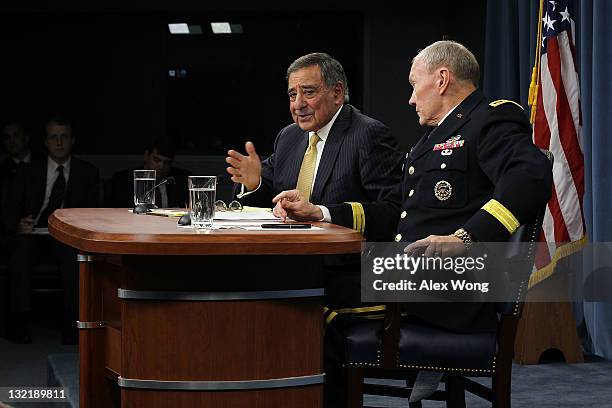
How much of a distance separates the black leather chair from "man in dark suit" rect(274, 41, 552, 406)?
4 cm

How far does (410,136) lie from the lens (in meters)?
8.73

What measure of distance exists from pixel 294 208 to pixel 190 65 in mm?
6137

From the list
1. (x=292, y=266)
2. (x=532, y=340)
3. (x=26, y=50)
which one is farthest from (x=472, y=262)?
(x=26, y=50)

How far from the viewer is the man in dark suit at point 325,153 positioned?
3.50m

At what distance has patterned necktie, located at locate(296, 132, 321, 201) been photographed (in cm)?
363

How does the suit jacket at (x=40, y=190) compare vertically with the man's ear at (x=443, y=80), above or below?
below

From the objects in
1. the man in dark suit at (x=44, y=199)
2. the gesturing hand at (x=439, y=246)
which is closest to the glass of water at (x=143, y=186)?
the gesturing hand at (x=439, y=246)

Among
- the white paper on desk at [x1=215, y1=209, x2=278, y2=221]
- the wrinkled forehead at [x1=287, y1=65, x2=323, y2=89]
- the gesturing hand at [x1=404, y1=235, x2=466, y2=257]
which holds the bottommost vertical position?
the gesturing hand at [x1=404, y1=235, x2=466, y2=257]

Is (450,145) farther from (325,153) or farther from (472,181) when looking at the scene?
(325,153)

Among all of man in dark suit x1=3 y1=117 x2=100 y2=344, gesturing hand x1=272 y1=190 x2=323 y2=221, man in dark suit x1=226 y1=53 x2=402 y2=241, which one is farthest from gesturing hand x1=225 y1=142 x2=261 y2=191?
man in dark suit x1=3 y1=117 x2=100 y2=344

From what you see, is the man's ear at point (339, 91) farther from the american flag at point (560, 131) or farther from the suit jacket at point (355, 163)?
the american flag at point (560, 131)

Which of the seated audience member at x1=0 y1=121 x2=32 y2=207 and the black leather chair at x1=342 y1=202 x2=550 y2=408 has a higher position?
the seated audience member at x1=0 y1=121 x2=32 y2=207

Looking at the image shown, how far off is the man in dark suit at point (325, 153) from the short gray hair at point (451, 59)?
23.3 inches

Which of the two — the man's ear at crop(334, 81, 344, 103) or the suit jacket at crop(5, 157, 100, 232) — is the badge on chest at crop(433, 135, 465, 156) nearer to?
the man's ear at crop(334, 81, 344, 103)
